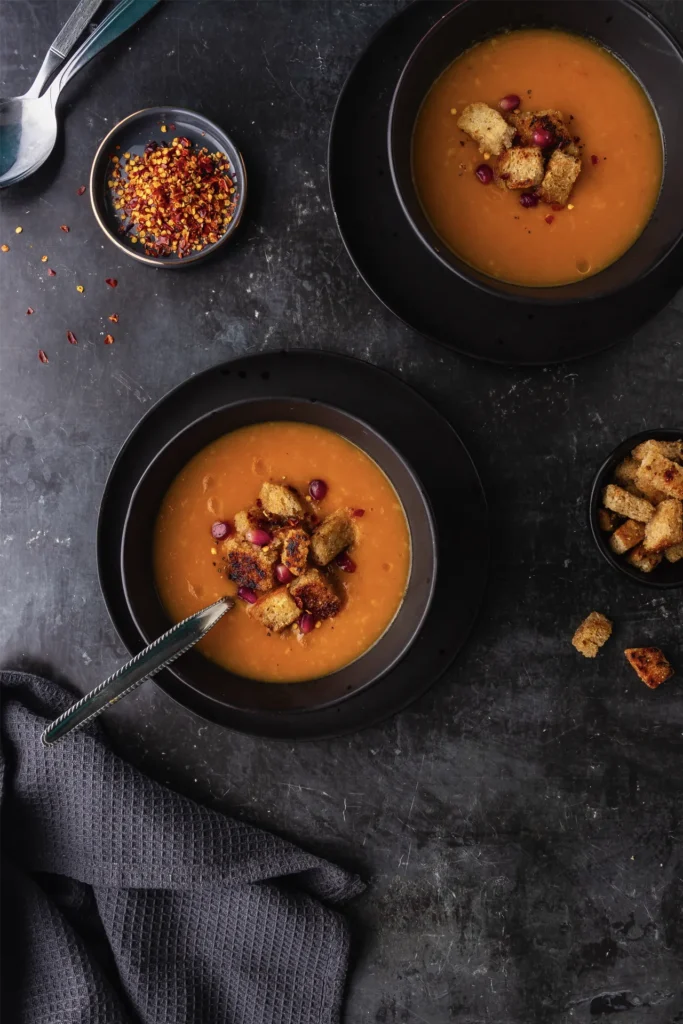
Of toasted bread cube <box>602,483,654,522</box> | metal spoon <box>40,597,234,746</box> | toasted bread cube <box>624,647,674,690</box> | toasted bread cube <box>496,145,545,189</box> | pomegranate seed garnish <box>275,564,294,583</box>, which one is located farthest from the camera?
toasted bread cube <box>624,647,674,690</box>

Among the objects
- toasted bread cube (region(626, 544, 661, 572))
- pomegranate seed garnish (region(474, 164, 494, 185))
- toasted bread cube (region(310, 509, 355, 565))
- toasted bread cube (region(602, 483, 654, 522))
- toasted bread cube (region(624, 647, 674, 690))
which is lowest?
toasted bread cube (region(624, 647, 674, 690))

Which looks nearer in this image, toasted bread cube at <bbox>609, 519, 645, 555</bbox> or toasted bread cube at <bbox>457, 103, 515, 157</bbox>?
toasted bread cube at <bbox>457, 103, 515, 157</bbox>

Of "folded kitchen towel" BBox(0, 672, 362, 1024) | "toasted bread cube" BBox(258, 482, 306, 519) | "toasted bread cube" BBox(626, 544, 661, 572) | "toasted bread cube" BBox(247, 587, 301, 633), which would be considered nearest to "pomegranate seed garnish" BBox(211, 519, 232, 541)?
"toasted bread cube" BBox(258, 482, 306, 519)

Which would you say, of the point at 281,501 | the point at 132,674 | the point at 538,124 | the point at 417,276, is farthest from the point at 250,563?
the point at 538,124

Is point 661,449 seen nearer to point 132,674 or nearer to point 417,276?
point 417,276

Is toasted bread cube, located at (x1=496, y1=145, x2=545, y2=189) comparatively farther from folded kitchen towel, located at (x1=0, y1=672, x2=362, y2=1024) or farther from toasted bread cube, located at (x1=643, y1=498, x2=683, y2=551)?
folded kitchen towel, located at (x1=0, y1=672, x2=362, y2=1024)

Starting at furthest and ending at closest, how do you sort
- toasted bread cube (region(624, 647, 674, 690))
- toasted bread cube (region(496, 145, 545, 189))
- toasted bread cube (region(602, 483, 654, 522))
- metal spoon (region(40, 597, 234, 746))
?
toasted bread cube (region(624, 647, 674, 690)), toasted bread cube (region(602, 483, 654, 522)), toasted bread cube (region(496, 145, 545, 189)), metal spoon (region(40, 597, 234, 746))

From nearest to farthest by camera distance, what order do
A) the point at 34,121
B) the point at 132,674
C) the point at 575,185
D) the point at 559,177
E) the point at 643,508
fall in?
1. the point at 132,674
2. the point at 559,177
3. the point at 575,185
4. the point at 643,508
5. the point at 34,121
